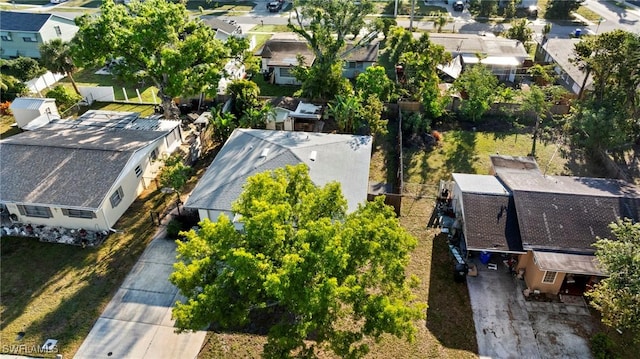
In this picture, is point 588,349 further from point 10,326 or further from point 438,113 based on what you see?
point 10,326

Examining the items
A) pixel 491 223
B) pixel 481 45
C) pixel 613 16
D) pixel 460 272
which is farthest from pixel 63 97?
pixel 613 16

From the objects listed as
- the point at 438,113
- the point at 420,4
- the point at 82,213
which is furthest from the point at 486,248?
the point at 420,4

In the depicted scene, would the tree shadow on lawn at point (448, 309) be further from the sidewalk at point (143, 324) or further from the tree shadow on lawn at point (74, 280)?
the tree shadow on lawn at point (74, 280)

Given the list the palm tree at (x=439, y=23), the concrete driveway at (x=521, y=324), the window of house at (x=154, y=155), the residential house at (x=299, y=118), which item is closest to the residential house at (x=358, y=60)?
the residential house at (x=299, y=118)

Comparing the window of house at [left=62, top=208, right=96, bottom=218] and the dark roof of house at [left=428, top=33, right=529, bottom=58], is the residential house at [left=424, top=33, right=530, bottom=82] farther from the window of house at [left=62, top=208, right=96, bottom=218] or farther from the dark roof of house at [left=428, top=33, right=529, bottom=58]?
the window of house at [left=62, top=208, right=96, bottom=218]

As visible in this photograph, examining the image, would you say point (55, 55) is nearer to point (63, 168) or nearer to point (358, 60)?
point (63, 168)

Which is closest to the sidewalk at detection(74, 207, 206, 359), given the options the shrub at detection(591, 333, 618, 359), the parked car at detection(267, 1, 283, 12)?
the shrub at detection(591, 333, 618, 359)
